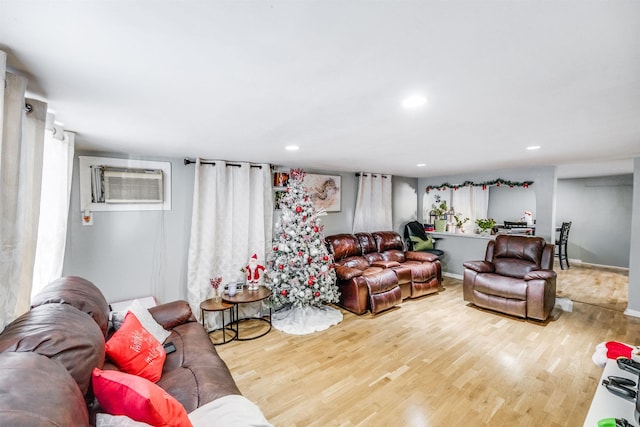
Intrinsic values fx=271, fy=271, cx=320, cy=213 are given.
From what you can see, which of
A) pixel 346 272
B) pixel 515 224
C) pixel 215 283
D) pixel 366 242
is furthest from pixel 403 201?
pixel 215 283

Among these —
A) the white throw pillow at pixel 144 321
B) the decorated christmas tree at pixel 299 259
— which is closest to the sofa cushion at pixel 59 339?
the white throw pillow at pixel 144 321

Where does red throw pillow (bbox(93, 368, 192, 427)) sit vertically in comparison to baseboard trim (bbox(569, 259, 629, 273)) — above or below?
above

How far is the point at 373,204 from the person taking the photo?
5.34 m

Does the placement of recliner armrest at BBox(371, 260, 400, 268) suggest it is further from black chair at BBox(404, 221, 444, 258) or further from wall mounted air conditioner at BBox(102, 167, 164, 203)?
wall mounted air conditioner at BBox(102, 167, 164, 203)

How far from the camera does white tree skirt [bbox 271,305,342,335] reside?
3443 mm

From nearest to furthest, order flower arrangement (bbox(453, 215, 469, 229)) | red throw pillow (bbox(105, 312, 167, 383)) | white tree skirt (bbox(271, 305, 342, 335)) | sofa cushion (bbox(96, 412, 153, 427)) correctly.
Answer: sofa cushion (bbox(96, 412, 153, 427)) < red throw pillow (bbox(105, 312, 167, 383)) < white tree skirt (bbox(271, 305, 342, 335)) < flower arrangement (bbox(453, 215, 469, 229))

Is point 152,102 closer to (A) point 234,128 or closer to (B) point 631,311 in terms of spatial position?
(A) point 234,128

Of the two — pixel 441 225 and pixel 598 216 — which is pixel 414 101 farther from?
pixel 598 216

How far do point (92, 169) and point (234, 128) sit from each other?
6.46ft

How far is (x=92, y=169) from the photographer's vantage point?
292 cm

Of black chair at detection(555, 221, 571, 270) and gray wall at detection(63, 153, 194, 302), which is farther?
black chair at detection(555, 221, 571, 270)

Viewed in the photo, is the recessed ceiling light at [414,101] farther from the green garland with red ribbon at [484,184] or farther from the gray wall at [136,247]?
the green garland with red ribbon at [484,184]

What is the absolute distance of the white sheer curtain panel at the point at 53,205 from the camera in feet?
6.37

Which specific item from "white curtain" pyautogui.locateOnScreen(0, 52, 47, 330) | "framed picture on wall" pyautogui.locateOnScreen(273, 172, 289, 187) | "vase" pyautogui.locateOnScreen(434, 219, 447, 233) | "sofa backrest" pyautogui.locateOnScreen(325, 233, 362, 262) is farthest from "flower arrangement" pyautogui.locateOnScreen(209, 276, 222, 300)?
"vase" pyautogui.locateOnScreen(434, 219, 447, 233)
